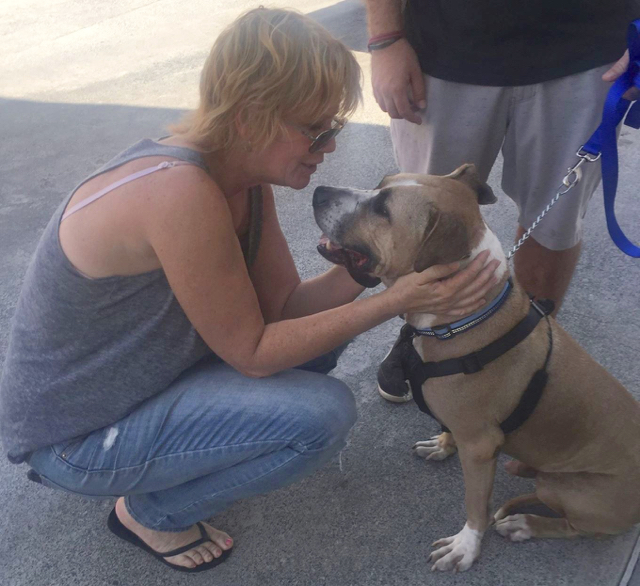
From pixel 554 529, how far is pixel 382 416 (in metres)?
0.94

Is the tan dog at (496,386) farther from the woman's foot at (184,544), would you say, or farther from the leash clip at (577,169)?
the woman's foot at (184,544)

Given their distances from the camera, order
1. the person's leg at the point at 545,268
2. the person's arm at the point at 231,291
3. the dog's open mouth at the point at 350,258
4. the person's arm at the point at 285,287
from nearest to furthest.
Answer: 1. the person's arm at the point at 231,291
2. the dog's open mouth at the point at 350,258
3. the person's arm at the point at 285,287
4. the person's leg at the point at 545,268

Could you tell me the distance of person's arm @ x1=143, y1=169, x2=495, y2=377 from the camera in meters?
2.04

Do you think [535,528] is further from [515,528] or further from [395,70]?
[395,70]

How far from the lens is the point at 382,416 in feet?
10.5

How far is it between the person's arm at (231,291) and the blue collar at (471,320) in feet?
0.27

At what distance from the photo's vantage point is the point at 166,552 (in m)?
2.57

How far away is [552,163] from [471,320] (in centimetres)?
80

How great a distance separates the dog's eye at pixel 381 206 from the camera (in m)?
2.37

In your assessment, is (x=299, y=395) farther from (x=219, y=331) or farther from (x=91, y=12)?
(x=91, y=12)

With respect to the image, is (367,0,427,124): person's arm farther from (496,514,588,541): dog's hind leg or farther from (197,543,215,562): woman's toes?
(197,543,215,562): woman's toes

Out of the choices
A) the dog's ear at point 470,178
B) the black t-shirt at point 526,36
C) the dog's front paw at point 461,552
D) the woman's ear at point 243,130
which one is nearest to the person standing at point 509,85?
the black t-shirt at point 526,36

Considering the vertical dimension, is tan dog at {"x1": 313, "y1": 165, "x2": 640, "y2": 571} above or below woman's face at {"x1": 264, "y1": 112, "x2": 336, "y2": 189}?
below

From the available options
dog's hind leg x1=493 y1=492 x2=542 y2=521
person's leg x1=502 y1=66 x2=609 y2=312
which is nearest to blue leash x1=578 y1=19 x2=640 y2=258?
person's leg x1=502 y1=66 x2=609 y2=312
